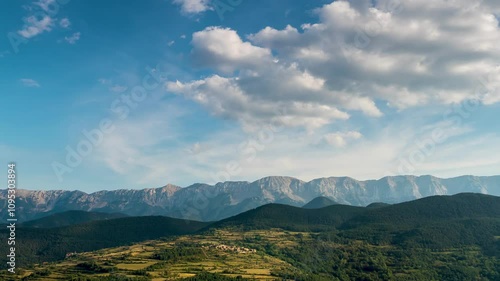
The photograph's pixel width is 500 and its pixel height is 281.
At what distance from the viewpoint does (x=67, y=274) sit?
198m

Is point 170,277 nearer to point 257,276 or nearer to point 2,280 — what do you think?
point 257,276

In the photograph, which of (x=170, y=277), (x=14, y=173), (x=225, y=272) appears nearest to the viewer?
(x=14, y=173)

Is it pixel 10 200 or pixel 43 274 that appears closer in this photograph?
pixel 10 200

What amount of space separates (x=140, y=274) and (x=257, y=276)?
56.5 metres

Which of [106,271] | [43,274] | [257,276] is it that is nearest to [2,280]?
[43,274]

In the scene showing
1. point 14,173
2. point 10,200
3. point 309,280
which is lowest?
point 309,280

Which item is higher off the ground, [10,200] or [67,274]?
[10,200]

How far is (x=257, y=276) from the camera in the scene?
190m

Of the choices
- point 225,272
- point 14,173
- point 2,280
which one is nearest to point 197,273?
point 225,272

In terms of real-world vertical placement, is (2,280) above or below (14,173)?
below

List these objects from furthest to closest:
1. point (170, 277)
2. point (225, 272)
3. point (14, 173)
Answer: point (225, 272) < point (170, 277) < point (14, 173)

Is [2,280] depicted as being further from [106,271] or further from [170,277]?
[170,277]

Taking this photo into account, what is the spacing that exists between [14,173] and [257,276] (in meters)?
122

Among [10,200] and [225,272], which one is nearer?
[10,200]
